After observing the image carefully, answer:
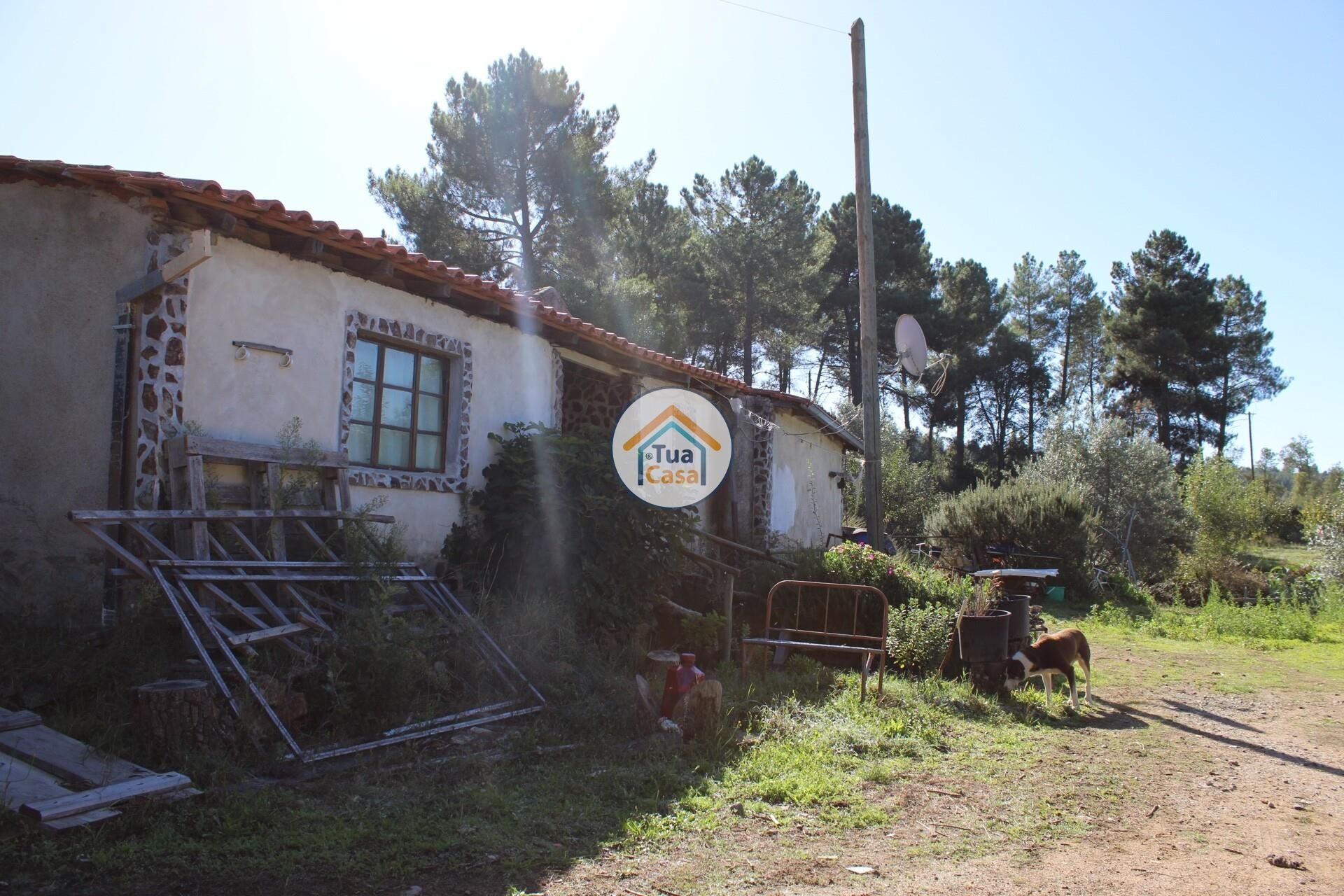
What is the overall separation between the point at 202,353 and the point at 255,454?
0.78 metres

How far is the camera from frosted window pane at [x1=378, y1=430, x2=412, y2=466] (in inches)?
299

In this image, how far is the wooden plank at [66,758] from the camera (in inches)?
152

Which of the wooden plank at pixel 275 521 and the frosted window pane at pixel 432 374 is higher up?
the frosted window pane at pixel 432 374

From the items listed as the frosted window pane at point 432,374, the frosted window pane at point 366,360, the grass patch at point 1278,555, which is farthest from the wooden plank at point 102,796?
the grass patch at point 1278,555

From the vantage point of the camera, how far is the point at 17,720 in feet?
14.3

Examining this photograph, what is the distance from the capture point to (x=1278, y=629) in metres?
12.7

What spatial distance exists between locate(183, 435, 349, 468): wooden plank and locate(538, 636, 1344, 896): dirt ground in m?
3.96

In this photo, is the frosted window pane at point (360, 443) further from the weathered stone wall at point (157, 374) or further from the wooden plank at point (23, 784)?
the wooden plank at point (23, 784)

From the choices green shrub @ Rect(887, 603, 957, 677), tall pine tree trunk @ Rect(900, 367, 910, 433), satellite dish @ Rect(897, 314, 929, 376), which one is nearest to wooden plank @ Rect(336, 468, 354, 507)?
green shrub @ Rect(887, 603, 957, 677)

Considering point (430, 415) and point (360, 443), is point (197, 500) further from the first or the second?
point (430, 415)

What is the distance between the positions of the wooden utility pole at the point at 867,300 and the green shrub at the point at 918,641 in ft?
8.08

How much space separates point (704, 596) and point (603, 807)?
18.2 ft

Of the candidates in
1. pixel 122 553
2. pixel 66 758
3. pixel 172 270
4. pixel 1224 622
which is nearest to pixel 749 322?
pixel 1224 622

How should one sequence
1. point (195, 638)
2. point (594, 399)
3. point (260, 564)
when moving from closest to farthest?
1. point (195, 638)
2. point (260, 564)
3. point (594, 399)
